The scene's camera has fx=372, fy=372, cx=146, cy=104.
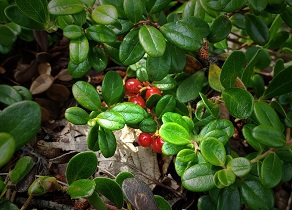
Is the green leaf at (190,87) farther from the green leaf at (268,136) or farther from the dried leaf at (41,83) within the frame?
the dried leaf at (41,83)

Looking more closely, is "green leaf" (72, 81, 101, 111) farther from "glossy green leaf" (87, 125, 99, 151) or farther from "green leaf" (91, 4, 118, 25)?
"green leaf" (91, 4, 118, 25)

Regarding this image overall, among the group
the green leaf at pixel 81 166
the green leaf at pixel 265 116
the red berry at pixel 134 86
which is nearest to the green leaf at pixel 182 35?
the green leaf at pixel 265 116

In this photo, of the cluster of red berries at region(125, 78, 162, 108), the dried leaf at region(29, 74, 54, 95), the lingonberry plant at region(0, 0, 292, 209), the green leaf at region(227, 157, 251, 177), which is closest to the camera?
the green leaf at region(227, 157, 251, 177)

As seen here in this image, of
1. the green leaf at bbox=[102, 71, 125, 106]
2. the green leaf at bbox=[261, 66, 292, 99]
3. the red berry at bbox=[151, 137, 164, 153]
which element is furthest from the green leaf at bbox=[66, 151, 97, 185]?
the green leaf at bbox=[261, 66, 292, 99]

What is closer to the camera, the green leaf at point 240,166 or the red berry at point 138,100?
the green leaf at point 240,166

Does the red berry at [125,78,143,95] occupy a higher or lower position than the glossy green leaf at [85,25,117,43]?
lower

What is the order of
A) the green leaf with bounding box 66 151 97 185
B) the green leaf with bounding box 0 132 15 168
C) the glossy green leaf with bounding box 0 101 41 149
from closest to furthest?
1. the green leaf with bounding box 0 132 15 168
2. the glossy green leaf with bounding box 0 101 41 149
3. the green leaf with bounding box 66 151 97 185

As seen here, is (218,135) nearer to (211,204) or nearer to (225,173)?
(225,173)
